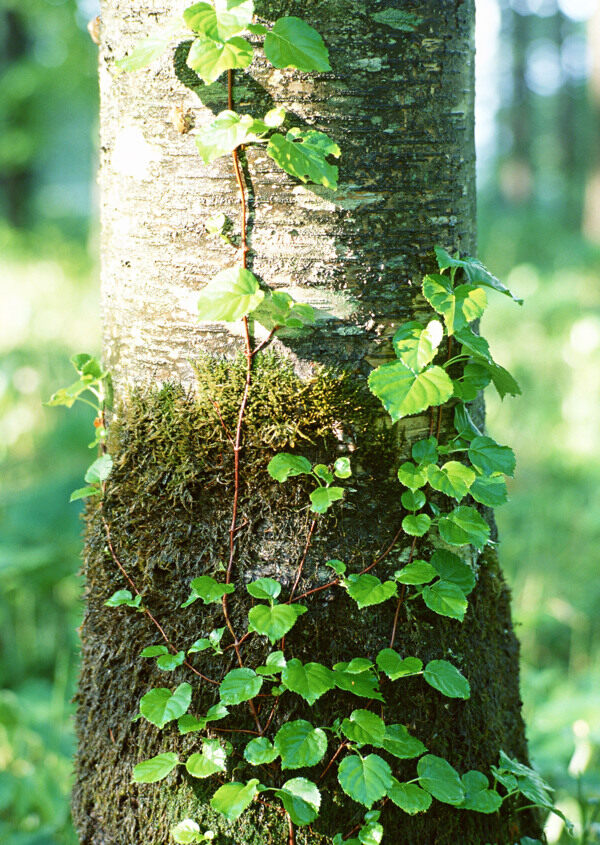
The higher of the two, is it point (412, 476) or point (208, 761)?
point (412, 476)

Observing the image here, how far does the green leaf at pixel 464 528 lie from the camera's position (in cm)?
124

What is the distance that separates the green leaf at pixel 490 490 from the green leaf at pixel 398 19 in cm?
79

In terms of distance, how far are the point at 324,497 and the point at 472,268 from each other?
1.61 feet

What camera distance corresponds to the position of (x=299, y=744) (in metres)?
1.19

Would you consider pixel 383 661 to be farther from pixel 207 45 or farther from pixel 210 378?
pixel 207 45

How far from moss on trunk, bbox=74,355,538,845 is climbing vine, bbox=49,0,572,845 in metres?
0.02

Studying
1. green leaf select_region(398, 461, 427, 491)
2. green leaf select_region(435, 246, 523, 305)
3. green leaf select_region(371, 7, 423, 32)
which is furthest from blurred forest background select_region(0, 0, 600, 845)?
green leaf select_region(371, 7, 423, 32)

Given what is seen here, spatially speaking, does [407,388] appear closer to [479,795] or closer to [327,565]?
[327,565]

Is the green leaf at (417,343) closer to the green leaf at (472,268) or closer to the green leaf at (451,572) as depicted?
the green leaf at (472,268)

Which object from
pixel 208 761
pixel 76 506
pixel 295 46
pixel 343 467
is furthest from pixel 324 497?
pixel 76 506

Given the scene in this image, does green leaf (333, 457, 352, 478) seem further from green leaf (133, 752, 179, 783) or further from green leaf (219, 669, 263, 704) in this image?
green leaf (133, 752, 179, 783)

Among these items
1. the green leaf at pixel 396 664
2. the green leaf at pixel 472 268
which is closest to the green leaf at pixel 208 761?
the green leaf at pixel 396 664

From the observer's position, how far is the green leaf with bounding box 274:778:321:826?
1178 millimetres

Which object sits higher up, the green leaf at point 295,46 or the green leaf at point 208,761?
the green leaf at point 295,46
